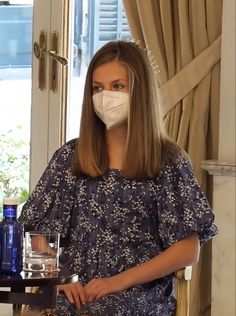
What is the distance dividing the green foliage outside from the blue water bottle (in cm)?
160

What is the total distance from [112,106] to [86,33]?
47.1 inches

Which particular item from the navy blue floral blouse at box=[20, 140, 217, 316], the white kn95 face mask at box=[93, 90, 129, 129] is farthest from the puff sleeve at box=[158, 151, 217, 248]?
the white kn95 face mask at box=[93, 90, 129, 129]

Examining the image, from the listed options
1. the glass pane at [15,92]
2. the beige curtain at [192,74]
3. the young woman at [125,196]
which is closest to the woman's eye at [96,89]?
the young woman at [125,196]

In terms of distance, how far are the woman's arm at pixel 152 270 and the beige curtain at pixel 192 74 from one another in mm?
799

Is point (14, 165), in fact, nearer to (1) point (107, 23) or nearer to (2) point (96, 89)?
(1) point (107, 23)

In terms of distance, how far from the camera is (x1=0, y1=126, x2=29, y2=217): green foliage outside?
10.6 ft

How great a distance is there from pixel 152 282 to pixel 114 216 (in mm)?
212

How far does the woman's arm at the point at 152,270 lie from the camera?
1.87m

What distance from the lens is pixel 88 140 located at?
80.7 inches

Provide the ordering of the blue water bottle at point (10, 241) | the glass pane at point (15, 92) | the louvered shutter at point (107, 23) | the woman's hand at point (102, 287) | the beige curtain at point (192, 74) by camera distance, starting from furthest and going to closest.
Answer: the glass pane at point (15, 92)
the louvered shutter at point (107, 23)
the beige curtain at point (192, 74)
the woman's hand at point (102, 287)
the blue water bottle at point (10, 241)

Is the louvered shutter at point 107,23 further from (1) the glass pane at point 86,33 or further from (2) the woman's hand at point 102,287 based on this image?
(2) the woman's hand at point 102,287

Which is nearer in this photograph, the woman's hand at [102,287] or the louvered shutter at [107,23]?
the woman's hand at [102,287]

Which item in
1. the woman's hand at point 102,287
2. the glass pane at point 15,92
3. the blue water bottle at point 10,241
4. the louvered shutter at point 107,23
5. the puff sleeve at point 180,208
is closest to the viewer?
the blue water bottle at point 10,241

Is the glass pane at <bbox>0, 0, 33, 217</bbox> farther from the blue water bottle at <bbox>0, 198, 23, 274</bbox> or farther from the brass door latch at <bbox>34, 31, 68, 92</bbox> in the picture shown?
the blue water bottle at <bbox>0, 198, 23, 274</bbox>
